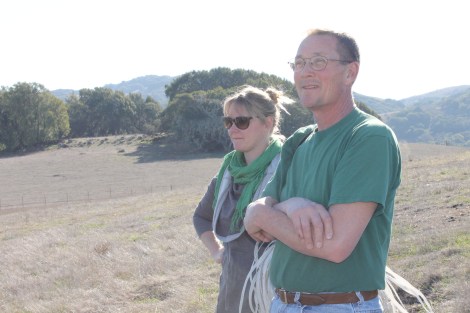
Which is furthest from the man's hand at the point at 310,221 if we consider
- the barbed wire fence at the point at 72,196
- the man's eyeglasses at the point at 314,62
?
the barbed wire fence at the point at 72,196

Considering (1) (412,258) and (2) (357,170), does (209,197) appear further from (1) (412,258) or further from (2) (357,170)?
(1) (412,258)

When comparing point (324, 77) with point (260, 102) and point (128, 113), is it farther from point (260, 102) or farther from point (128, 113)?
point (128, 113)

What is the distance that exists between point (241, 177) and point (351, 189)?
127 cm

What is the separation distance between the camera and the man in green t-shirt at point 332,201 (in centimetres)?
217

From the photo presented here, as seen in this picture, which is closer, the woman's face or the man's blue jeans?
the man's blue jeans

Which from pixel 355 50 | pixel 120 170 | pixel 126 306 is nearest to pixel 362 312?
pixel 355 50

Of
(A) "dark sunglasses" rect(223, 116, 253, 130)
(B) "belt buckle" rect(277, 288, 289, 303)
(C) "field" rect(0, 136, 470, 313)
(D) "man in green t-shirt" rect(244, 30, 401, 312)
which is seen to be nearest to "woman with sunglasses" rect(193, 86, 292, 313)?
(A) "dark sunglasses" rect(223, 116, 253, 130)

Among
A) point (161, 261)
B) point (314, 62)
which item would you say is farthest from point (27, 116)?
point (314, 62)

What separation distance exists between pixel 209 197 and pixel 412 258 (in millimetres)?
3263

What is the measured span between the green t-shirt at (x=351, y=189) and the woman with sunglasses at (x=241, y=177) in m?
0.77

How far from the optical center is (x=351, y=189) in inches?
85.0

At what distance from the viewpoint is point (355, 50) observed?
2484 mm

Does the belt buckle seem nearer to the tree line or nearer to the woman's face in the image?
the woman's face

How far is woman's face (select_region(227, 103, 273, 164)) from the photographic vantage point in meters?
3.41
